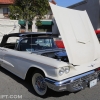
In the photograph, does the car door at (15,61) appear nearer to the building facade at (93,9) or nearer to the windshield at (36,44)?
the windshield at (36,44)

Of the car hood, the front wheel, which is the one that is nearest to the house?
the car hood

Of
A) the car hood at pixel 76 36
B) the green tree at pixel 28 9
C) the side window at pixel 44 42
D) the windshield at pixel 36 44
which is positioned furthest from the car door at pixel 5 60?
the green tree at pixel 28 9

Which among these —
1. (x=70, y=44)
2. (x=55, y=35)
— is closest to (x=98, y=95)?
(x=70, y=44)

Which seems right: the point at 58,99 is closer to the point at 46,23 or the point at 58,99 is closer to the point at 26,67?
the point at 26,67

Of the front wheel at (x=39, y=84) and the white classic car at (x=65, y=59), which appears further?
the front wheel at (x=39, y=84)

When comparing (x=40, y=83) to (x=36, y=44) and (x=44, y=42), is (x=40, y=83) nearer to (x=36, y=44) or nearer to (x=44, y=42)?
(x=36, y=44)

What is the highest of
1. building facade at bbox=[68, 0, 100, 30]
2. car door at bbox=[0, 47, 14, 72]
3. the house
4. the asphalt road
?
the house

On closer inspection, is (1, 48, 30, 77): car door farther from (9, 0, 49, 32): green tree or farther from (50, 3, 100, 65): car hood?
(9, 0, 49, 32): green tree

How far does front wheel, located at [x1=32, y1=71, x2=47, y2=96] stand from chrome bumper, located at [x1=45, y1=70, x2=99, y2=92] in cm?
37

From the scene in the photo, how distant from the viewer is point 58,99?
322cm

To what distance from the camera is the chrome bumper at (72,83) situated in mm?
2789

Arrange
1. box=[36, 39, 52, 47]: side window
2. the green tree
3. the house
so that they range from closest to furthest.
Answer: box=[36, 39, 52, 47]: side window
the green tree
the house

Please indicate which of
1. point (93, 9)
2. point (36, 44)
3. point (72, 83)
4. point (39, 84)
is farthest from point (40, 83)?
point (93, 9)

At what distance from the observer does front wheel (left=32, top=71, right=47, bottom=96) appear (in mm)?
3277
